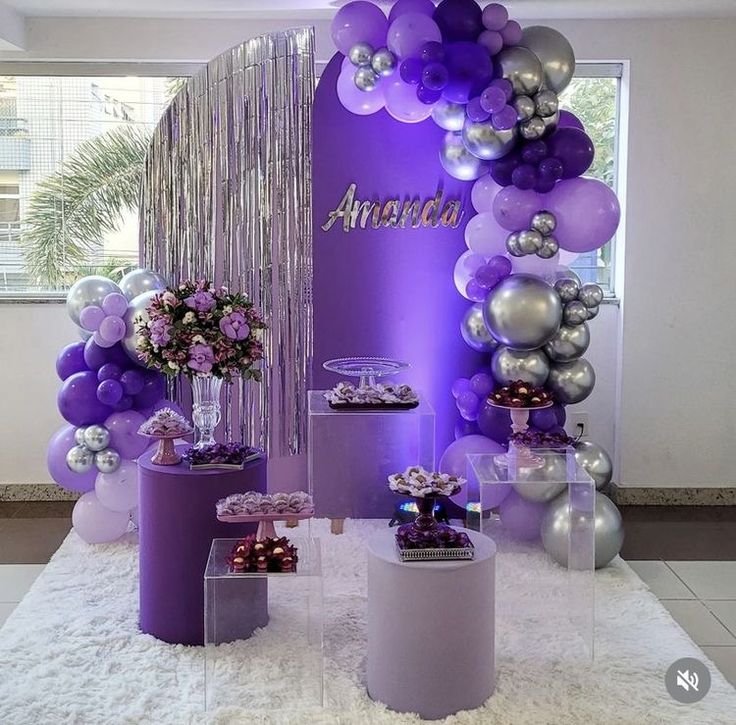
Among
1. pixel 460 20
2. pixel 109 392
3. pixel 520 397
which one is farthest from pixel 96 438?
pixel 460 20

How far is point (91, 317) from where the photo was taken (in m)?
4.84

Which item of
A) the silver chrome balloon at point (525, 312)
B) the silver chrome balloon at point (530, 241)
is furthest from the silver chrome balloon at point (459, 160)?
the silver chrome balloon at point (525, 312)

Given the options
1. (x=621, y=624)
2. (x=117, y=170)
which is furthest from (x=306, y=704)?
(x=117, y=170)

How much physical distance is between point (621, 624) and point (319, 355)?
2088 mm

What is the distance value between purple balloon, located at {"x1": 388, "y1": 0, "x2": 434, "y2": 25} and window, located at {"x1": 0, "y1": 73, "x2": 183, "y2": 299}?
5.97ft

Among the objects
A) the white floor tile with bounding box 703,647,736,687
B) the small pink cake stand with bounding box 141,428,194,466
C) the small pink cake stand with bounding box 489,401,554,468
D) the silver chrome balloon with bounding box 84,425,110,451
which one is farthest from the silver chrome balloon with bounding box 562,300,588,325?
the silver chrome balloon with bounding box 84,425,110,451

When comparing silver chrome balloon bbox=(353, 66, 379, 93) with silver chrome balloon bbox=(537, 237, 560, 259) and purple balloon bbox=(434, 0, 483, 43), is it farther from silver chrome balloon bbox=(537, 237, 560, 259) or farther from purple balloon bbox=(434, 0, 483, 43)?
silver chrome balloon bbox=(537, 237, 560, 259)

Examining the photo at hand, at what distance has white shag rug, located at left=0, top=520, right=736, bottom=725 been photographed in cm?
343

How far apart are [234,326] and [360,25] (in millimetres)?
1621

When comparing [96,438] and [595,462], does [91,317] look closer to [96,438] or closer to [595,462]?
[96,438]

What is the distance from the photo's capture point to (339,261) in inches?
212

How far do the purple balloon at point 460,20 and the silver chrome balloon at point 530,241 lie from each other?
90cm

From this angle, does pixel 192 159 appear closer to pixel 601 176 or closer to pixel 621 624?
pixel 601 176

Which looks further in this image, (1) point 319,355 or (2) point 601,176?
(2) point 601,176
